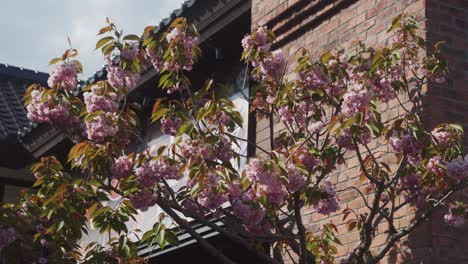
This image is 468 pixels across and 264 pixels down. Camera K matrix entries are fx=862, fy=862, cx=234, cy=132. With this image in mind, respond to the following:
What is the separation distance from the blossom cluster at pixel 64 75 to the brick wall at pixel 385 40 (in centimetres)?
224

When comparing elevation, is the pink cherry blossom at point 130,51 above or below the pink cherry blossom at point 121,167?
above

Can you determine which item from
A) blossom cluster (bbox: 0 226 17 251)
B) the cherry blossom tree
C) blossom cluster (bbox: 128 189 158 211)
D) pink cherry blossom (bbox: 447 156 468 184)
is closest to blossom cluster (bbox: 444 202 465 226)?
the cherry blossom tree

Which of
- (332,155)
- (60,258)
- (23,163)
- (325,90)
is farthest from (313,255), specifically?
(23,163)

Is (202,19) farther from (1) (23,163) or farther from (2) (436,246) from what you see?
(1) (23,163)

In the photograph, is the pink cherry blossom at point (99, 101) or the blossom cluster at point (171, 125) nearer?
the pink cherry blossom at point (99, 101)

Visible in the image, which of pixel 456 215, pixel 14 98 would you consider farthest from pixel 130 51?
pixel 14 98

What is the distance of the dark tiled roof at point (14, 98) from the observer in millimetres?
14734

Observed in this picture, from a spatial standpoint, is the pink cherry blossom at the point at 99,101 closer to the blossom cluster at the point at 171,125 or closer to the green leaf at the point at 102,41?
the green leaf at the point at 102,41

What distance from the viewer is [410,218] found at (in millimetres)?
5949

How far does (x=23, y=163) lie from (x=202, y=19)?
274 inches

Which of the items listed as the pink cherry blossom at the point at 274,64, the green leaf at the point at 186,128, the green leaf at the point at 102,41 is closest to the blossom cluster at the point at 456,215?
the pink cherry blossom at the point at 274,64

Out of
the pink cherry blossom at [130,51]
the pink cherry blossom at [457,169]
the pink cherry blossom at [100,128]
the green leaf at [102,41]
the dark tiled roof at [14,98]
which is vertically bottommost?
the pink cherry blossom at [457,169]

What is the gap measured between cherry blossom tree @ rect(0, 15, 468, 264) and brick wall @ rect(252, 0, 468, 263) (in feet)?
0.48

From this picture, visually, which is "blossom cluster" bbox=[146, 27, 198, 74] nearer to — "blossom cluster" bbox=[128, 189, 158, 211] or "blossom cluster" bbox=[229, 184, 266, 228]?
"blossom cluster" bbox=[128, 189, 158, 211]
